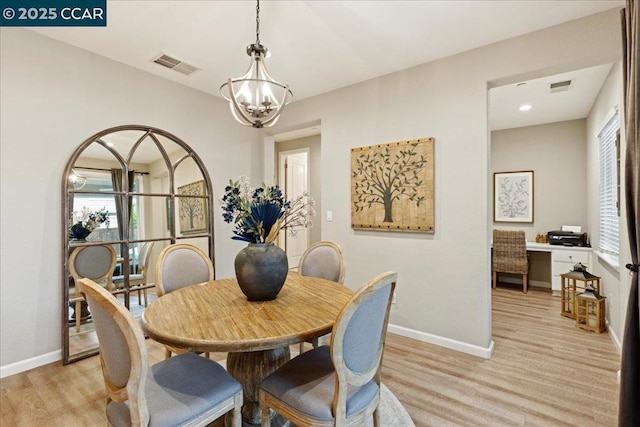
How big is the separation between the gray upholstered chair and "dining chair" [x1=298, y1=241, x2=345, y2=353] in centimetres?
105

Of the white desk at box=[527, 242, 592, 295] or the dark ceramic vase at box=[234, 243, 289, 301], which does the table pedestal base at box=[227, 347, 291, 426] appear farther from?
the white desk at box=[527, 242, 592, 295]

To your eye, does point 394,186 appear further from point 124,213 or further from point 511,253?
point 511,253

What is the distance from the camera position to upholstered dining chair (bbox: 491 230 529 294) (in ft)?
15.2

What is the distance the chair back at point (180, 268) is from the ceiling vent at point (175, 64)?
1804 mm

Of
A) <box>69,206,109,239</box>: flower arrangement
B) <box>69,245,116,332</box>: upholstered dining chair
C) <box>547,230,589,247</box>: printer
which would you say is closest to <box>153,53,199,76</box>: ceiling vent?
<box>69,206,109,239</box>: flower arrangement

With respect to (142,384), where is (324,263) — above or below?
above

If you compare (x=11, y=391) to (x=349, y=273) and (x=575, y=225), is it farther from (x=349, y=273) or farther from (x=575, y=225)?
(x=575, y=225)

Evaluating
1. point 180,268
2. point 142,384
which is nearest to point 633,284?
point 142,384

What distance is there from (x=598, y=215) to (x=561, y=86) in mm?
1696

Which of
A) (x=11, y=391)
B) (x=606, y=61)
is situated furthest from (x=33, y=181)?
(x=606, y=61)

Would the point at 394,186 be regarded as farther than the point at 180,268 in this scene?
Yes

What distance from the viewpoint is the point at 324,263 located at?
257 cm

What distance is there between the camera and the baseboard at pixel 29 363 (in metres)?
2.33

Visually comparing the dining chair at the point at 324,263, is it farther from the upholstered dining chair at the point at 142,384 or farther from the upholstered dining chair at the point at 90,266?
the upholstered dining chair at the point at 90,266
